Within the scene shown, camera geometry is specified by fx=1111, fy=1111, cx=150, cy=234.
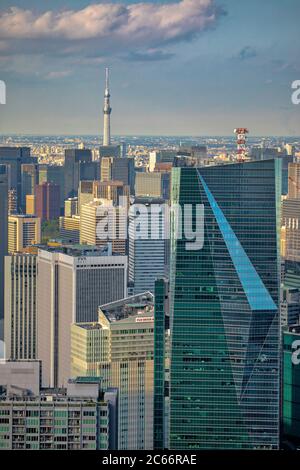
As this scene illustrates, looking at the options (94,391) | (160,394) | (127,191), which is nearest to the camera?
(94,391)

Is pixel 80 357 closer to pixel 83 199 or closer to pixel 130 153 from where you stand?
pixel 130 153

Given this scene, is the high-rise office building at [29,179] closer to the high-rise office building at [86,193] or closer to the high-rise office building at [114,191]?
the high-rise office building at [86,193]

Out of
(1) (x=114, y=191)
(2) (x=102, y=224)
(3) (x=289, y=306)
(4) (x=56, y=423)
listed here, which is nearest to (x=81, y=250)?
(1) (x=114, y=191)

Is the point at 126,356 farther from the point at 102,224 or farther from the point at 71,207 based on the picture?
the point at 71,207

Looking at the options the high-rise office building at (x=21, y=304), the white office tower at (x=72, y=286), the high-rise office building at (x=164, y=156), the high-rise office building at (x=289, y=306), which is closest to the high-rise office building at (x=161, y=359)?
the high-rise office building at (x=289, y=306)

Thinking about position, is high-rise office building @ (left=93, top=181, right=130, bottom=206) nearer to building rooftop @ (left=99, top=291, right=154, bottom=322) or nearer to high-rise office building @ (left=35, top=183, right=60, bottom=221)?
high-rise office building @ (left=35, top=183, right=60, bottom=221)

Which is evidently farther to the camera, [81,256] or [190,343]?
[81,256]
